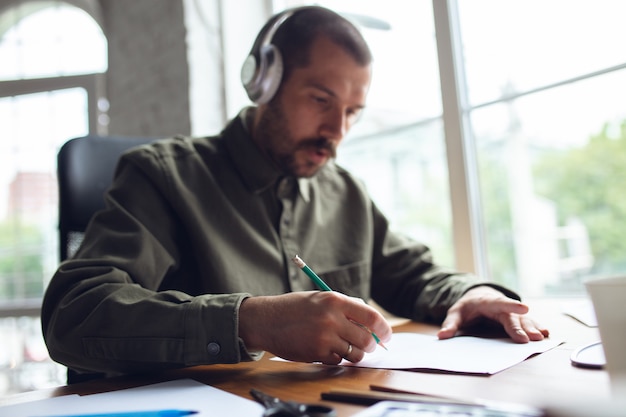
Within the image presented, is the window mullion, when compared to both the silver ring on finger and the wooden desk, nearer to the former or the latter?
the wooden desk

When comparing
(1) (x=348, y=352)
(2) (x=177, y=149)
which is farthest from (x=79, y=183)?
(1) (x=348, y=352)

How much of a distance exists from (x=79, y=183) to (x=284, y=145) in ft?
1.60

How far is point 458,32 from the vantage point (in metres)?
1.65

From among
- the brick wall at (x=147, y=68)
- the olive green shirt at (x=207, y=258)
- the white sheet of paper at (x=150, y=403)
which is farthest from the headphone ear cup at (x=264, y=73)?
the brick wall at (x=147, y=68)

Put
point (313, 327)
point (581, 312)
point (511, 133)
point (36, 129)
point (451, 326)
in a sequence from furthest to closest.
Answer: point (36, 129)
point (511, 133)
point (581, 312)
point (451, 326)
point (313, 327)

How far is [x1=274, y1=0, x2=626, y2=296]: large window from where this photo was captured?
1369mm

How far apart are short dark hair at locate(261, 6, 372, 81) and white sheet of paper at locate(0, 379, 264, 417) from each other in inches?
30.7

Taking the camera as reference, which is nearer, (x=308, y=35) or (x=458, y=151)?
(x=308, y=35)

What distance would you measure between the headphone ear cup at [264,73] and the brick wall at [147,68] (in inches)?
40.0

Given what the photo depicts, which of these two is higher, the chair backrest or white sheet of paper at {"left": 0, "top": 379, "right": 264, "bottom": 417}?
the chair backrest

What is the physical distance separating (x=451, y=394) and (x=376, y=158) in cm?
150

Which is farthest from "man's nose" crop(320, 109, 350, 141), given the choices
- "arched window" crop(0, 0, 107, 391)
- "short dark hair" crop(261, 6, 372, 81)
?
"arched window" crop(0, 0, 107, 391)

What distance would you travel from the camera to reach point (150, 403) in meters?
0.57

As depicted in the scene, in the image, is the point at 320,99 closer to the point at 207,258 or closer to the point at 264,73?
the point at 264,73
